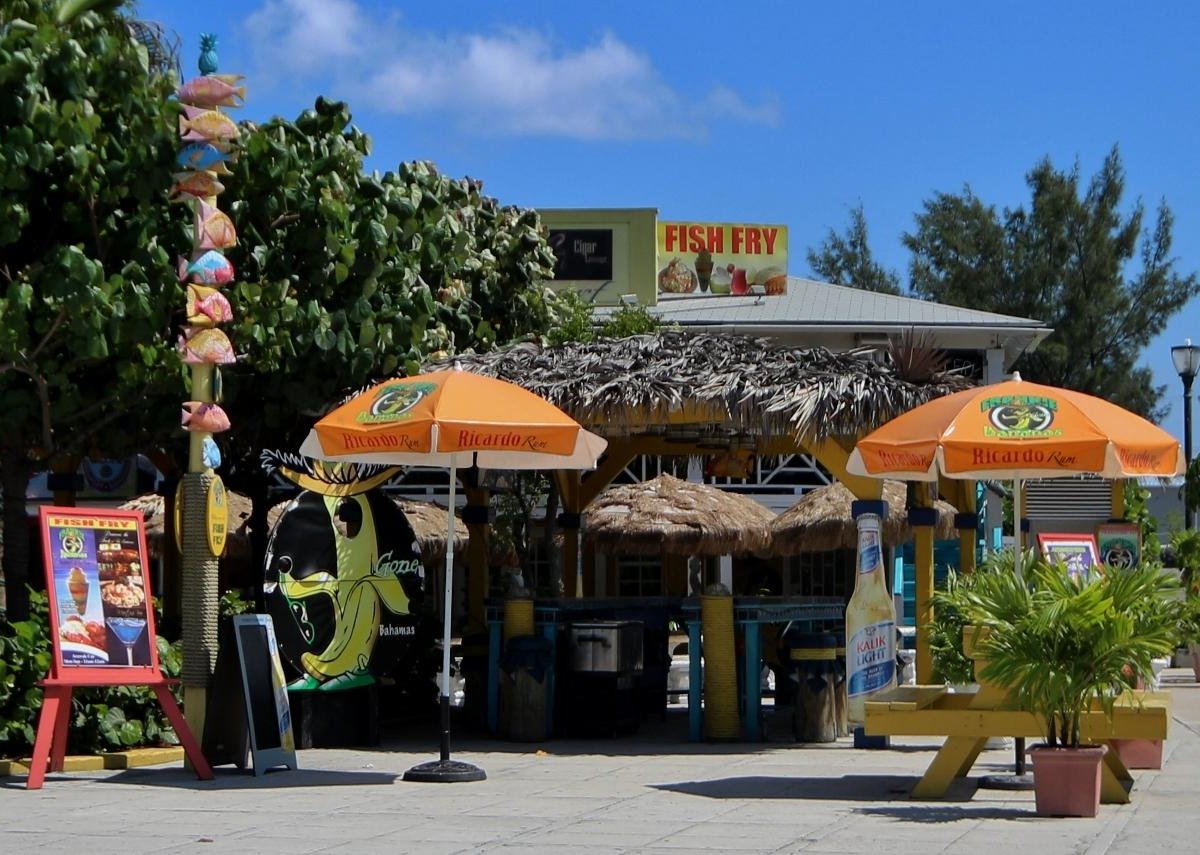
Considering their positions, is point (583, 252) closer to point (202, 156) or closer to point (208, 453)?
point (202, 156)

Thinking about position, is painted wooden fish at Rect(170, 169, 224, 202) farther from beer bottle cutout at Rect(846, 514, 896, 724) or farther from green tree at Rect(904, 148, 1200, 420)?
green tree at Rect(904, 148, 1200, 420)

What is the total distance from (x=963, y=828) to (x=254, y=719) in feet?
16.2

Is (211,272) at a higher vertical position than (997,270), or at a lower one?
lower

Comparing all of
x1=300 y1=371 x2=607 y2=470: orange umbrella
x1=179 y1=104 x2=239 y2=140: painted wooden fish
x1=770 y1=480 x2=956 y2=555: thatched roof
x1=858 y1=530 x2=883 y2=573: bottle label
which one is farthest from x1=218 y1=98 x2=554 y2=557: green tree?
x1=770 y1=480 x2=956 y2=555: thatched roof

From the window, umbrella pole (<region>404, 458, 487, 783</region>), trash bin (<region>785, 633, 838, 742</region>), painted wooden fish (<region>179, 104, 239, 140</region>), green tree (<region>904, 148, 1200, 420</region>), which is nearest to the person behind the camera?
umbrella pole (<region>404, 458, 487, 783</region>)

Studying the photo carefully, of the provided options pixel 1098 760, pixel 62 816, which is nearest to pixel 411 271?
pixel 62 816

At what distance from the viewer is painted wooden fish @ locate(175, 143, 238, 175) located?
39.7 ft

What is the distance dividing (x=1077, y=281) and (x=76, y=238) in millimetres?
43171

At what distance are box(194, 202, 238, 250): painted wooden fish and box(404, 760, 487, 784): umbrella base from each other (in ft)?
13.0

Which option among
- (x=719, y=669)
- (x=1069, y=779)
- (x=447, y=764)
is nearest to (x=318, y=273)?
(x=719, y=669)

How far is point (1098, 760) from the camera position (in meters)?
9.34

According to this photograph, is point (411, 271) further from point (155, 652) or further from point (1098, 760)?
point (1098, 760)

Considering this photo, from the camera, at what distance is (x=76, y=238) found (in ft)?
43.8

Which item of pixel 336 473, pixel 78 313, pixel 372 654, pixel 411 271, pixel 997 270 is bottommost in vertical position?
pixel 372 654
